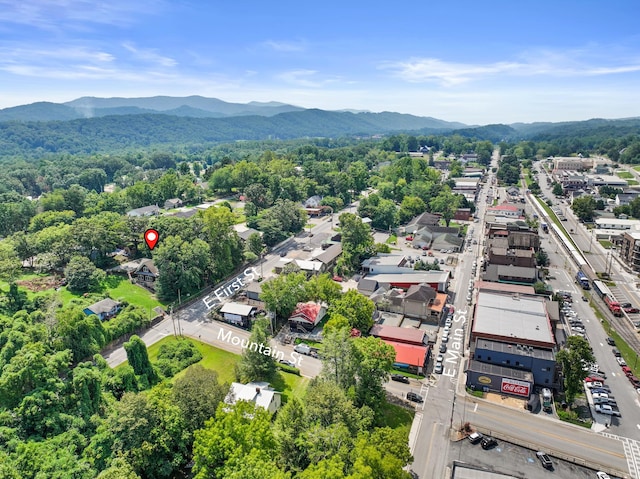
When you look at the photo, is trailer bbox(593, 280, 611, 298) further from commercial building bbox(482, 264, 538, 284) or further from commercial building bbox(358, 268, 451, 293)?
commercial building bbox(358, 268, 451, 293)

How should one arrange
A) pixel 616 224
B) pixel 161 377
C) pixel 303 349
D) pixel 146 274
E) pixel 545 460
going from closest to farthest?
1. pixel 545 460
2. pixel 161 377
3. pixel 303 349
4. pixel 146 274
5. pixel 616 224

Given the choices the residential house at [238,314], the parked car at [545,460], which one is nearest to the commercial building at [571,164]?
the residential house at [238,314]

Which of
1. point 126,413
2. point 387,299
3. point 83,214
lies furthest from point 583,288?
point 83,214

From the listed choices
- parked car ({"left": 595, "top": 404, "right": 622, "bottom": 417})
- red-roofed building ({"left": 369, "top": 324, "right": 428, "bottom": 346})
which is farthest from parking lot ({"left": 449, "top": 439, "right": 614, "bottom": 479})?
red-roofed building ({"left": 369, "top": 324, "right": 428, "bottom": 346})

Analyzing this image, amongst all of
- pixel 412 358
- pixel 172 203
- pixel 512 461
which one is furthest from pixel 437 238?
pixel 172 203

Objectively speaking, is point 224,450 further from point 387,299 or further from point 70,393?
point 387,299

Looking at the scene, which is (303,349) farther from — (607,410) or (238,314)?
(607,410)
